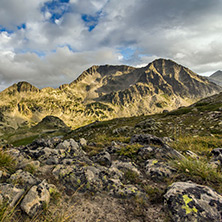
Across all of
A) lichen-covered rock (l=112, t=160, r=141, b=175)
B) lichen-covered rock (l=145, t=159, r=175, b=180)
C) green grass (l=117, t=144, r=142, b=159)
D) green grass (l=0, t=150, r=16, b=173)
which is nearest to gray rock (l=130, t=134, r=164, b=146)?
green grass (l=117, t=144, r=142, b=159)

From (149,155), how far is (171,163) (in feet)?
6.23

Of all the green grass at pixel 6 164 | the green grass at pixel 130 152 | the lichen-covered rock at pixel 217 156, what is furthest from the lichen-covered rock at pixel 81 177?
the lichen-covered rock at pixel 217 156

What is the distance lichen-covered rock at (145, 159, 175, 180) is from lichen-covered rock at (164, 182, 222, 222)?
4.85 feet

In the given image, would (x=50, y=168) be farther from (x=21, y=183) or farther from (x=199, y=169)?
(x=199, y=169)

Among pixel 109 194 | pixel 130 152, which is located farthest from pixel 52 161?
pixel 130 152

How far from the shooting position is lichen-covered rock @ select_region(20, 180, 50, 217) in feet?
13.3

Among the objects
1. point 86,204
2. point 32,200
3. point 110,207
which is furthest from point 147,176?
point 32,200

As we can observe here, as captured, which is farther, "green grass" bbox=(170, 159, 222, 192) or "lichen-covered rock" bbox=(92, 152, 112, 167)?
"lichen-covered rock" bbox=(92, 152, 112, 167)

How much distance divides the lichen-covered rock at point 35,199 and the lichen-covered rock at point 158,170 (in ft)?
14.5

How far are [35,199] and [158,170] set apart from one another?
16.7ft

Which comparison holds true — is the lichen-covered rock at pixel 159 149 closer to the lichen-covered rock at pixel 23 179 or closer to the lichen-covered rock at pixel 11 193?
the lichen-covered rock at pixel 23 179

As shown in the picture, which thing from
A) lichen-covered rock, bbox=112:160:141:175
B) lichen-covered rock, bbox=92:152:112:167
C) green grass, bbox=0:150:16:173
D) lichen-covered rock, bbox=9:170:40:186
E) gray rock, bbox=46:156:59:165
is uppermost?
green grass, bbox=0:150:16:173

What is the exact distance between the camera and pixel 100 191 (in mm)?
5312

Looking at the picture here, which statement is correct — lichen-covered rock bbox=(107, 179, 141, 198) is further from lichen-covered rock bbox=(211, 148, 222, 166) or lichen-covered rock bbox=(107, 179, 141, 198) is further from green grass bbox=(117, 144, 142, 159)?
lichen-covered rock bbox=(211, 148, 222, 166)
